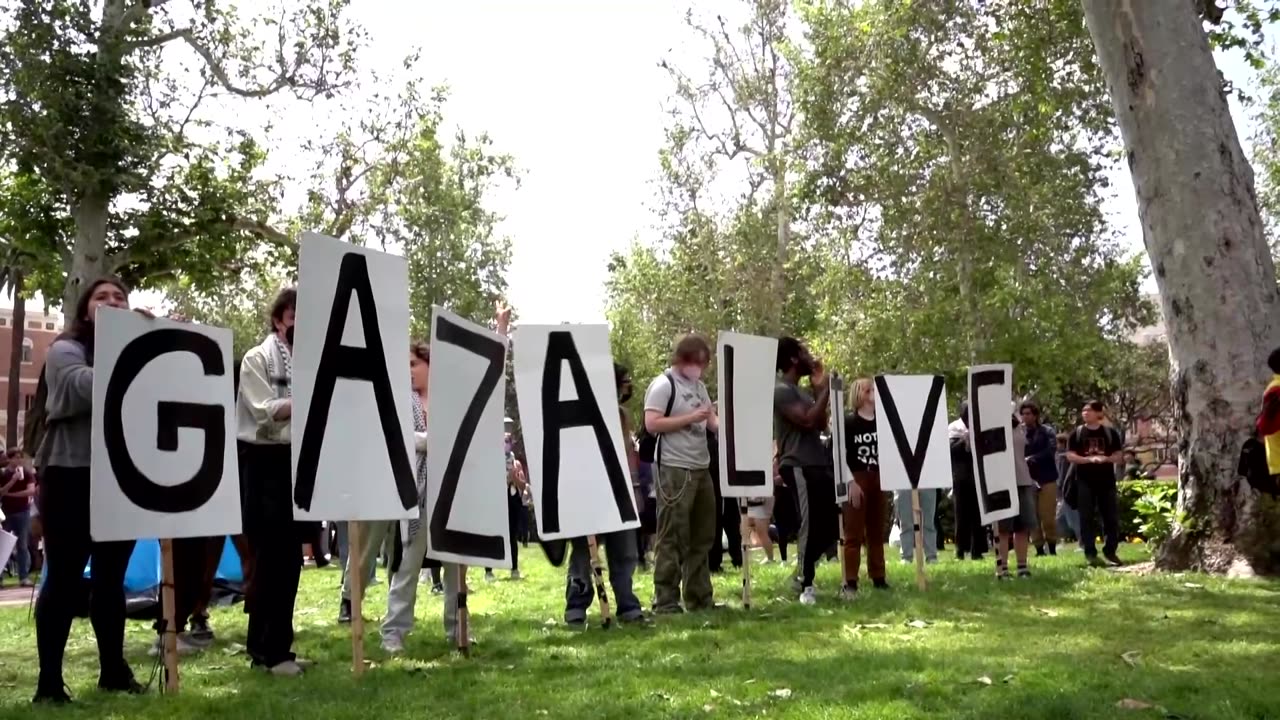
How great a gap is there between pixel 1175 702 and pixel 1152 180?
711cm

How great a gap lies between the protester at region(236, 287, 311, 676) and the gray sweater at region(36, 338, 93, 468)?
2.85 feet

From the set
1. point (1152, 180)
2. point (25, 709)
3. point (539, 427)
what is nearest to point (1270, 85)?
point (1152, 180)

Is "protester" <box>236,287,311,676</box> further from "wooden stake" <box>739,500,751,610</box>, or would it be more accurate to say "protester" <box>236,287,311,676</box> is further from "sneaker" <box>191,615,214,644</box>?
"wooden stake" <box>739,500,751,610</box>

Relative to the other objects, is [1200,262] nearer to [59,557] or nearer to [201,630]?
[201,630]

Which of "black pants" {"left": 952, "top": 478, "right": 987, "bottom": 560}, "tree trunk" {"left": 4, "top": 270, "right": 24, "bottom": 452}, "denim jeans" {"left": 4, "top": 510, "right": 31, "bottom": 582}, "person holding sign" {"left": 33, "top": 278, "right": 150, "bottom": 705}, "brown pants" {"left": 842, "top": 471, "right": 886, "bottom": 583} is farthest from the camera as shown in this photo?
"tree trunk" {"left": 4, "top": 270, "right": 24, "bottom": 452}

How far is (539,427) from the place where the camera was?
7.94m

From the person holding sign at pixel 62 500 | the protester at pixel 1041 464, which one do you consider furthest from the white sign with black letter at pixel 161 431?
the protester at pixel 1041 464

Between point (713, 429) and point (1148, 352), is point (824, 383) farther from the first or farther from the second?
point (1148, 352)

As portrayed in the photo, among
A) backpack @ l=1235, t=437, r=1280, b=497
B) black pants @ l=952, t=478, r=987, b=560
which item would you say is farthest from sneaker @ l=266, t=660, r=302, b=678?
black pants @ l=952, t=478, r=987, b=560

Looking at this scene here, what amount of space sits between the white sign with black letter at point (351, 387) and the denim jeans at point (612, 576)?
86.6 inches

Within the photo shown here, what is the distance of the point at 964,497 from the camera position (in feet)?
51.3

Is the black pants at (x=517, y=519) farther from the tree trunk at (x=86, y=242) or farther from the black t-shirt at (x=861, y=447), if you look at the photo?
the tree trunk at (x=86, y=242)

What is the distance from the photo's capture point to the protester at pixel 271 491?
645 centimetres

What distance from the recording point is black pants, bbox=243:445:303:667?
6441 mm
